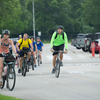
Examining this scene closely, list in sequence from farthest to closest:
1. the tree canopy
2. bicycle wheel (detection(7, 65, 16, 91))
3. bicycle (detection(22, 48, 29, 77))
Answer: the tree canopy < bicycle (detection(22, 48, 29, 77)) < bicycle wheel (detection(7, 65, 16, 91))

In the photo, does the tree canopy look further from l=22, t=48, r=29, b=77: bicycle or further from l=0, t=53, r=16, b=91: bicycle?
l=0, t=53, r=16, b=91: bicycle

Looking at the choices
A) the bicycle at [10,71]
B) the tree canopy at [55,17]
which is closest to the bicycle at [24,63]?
the bicycle at [10,71]

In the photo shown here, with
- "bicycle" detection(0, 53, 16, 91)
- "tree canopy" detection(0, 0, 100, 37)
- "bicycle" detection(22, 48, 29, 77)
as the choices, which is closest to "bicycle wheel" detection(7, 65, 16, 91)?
"bicycle" detection(0, 53, 16, 91)

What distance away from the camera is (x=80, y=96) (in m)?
7.47

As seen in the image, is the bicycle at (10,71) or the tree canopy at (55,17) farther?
the tree canopy at (55,17)

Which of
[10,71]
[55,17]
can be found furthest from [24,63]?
[55,17]

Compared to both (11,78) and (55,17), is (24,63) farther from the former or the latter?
(55,17)

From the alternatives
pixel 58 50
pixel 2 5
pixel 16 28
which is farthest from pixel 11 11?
pixel 58 50

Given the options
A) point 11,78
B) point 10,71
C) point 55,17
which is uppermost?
point 55,17

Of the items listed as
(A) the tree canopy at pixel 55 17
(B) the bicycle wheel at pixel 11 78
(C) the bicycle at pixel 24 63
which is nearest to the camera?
(B) the bicycle wheel at pixel 11 78

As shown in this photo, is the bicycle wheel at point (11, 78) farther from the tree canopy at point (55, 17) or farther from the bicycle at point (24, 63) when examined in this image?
the tree canopy at point (55, 17)

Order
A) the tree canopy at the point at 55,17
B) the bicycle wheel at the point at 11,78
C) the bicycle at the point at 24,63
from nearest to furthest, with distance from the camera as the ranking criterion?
1. the bicycle wheel at the point at 11,78
2. the bicycle at the point at 24,63
3. the tree canopy at the point at 55,17

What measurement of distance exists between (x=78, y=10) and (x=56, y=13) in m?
5.76

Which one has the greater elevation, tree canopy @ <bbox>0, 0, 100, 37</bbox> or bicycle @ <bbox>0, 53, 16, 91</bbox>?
tree canopy @ <bbox>0, 0, 100, 37</bbox>
